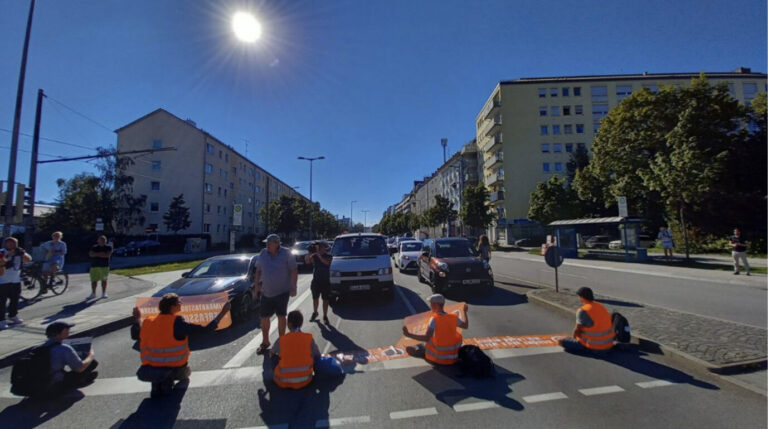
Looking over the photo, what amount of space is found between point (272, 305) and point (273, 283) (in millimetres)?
354

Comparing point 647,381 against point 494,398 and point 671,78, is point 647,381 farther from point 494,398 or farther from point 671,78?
point 671,78

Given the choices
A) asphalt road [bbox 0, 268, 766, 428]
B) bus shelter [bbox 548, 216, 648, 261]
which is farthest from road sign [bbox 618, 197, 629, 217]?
asphalt road [bbox 0, 268, 766, 428]

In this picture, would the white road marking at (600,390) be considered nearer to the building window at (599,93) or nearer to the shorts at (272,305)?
the shorts at (272,305)

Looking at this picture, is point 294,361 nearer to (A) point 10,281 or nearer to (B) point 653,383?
(B) point 653,383

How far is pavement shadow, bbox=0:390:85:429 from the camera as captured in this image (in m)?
3.11

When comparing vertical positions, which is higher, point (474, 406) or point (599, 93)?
point (599, 93)

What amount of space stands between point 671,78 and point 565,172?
20.6 m

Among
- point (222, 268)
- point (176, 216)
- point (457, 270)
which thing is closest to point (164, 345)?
point (222, 268)

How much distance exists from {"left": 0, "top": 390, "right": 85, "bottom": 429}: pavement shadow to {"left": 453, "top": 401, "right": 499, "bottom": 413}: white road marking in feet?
13.4

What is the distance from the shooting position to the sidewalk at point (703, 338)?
3932mm

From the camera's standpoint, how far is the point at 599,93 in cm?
4706

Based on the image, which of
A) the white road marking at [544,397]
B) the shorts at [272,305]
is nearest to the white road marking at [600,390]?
the white road marking at [544,397]

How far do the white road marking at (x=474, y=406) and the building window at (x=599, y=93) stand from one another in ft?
184


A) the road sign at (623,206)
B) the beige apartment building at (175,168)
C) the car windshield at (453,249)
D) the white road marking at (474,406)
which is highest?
the beige apartment building at (175,168)
